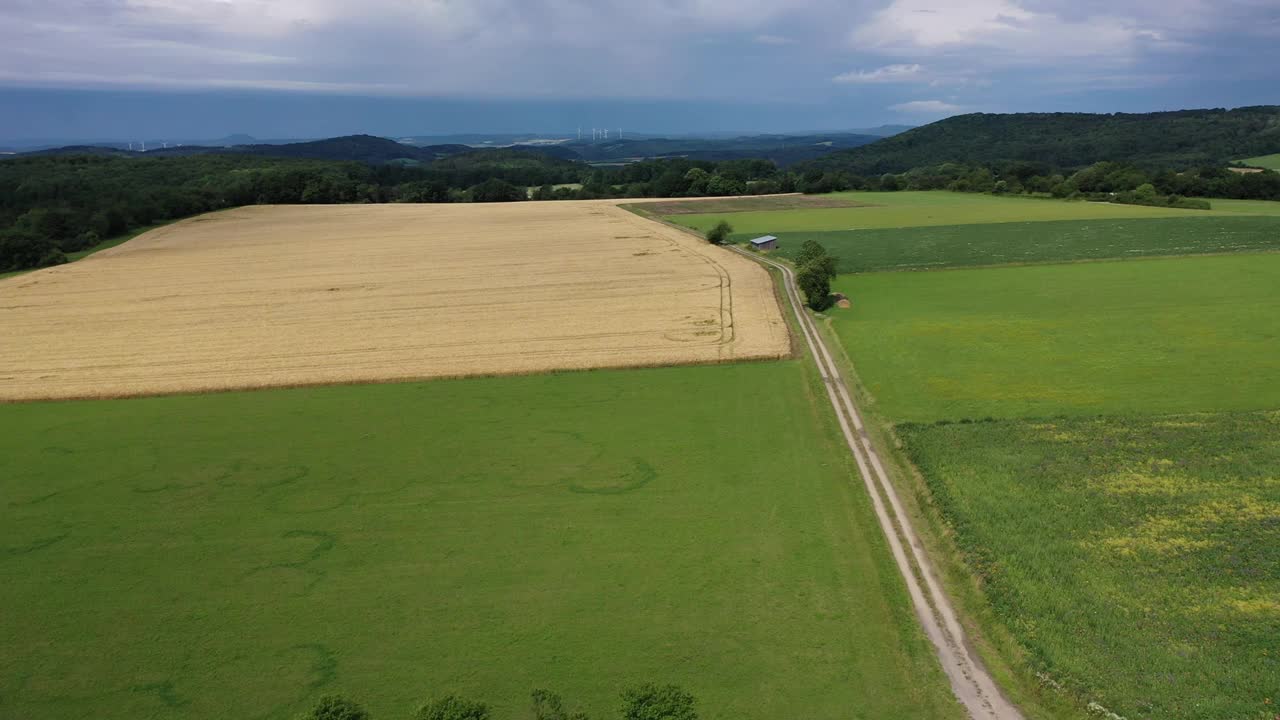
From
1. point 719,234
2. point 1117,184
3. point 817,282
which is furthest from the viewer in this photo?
point 1117,184

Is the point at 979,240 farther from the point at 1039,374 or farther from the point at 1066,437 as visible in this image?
the point at 1066,437

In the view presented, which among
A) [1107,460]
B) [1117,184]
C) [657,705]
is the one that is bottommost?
[657,705]

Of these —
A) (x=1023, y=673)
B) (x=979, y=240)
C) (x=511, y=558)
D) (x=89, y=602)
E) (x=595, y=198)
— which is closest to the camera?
(x=1023, y=673)

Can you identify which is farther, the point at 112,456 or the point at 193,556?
the point at 112,456

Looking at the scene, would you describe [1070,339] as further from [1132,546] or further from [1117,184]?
[1117,184]

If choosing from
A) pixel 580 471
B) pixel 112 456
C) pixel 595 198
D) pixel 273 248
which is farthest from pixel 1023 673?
pixel 595 198

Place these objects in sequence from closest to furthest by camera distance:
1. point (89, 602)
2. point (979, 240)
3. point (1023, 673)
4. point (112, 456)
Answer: point (1023, 673) < point (89, 602) < point (112, 456) < point (979, 240)

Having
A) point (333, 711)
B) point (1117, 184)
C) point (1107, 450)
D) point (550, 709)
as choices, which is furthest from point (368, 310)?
point (1117, 184)
